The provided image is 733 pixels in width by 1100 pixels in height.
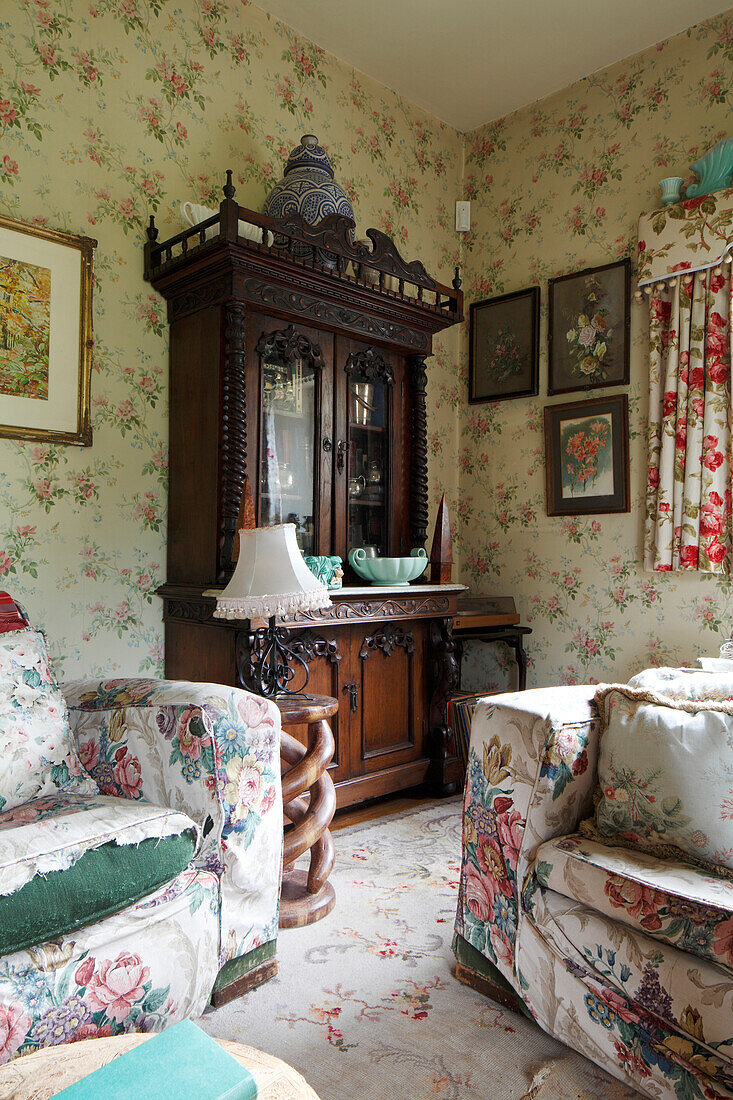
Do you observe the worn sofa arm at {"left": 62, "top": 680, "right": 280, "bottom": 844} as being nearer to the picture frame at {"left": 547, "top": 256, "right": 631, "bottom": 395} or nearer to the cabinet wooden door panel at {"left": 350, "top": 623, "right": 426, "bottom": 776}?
the cabinet wooden door panel at {"left": 350, "top": 623, "right": 426, "bottom": 776}

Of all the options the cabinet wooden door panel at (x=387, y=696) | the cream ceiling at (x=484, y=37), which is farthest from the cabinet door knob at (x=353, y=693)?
the cream ceiling at (x=484, y=37)

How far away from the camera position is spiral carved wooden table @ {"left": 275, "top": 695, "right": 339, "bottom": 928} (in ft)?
6.20

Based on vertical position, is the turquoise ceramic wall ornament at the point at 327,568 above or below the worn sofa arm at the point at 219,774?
above

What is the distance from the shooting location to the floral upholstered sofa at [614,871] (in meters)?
1.16

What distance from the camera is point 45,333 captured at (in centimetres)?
230

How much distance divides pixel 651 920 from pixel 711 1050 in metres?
0.18

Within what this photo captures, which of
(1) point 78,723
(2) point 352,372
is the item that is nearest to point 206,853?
(1) point 78,723

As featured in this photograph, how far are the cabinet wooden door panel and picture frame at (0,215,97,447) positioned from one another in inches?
48.6

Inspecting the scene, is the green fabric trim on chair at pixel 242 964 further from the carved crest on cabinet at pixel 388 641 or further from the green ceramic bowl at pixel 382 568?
the green ceramic bowl at pixel 382 568

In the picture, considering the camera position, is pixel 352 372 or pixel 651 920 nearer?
pixel 651 920

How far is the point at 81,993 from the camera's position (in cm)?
119

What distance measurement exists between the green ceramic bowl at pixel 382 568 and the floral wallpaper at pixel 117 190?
2.33ft

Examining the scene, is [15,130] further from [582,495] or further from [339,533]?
[582,495]

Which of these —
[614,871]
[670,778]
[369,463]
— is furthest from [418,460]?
[614,871]
